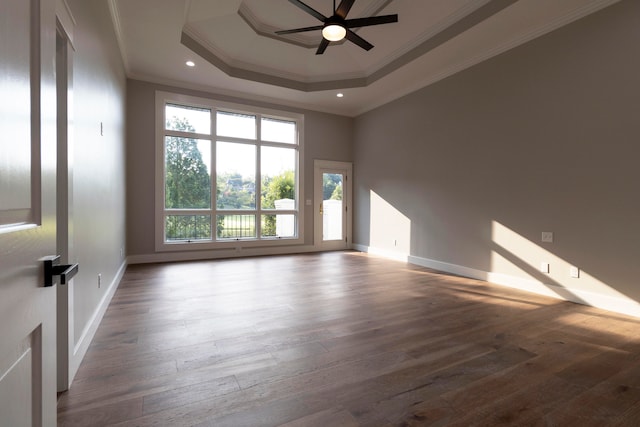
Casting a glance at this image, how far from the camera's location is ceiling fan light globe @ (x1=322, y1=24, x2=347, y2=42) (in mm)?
3634

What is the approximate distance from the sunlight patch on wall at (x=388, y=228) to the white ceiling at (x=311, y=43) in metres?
2.26

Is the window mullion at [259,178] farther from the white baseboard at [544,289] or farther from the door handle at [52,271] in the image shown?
the door handle at [52,271]

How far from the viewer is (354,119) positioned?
24.6 ft

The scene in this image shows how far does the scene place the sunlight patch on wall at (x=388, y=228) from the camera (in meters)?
5.92

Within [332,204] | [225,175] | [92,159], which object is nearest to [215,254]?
[225,175]

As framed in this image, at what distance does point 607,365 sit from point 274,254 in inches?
212

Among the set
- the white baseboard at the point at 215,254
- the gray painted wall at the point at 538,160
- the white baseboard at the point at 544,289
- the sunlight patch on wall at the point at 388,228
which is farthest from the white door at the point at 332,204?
the white baseboard at the point at 544,289

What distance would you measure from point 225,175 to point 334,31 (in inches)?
143

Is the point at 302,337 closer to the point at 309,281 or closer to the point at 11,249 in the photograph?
the point at 309,281

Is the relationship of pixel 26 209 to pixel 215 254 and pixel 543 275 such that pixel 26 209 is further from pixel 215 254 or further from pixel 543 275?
pixel 215 254

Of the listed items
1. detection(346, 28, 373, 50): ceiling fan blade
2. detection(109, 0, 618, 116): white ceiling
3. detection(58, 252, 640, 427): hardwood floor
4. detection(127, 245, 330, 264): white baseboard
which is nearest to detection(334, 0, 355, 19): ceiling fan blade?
detection(346, 28, 373, 50): ceiling fan blade

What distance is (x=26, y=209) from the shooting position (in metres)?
0.74

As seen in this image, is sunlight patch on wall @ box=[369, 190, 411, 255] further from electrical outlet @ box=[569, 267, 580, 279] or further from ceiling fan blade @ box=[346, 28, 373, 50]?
ceiling fan blade @ box=[346, 28, 373, 50]

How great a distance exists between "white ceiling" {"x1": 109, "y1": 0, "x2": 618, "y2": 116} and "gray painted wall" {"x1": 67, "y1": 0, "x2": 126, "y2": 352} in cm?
92
